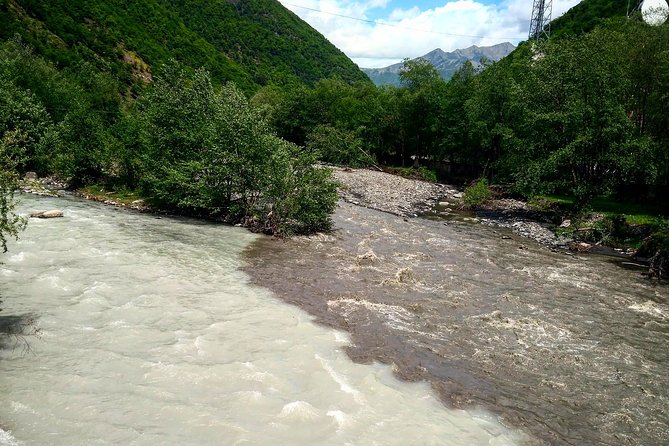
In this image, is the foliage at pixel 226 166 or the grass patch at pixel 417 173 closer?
the foliage at pixel 226 166

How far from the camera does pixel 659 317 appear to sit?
16438 millimetres

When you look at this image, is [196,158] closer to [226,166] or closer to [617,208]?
[226,166]

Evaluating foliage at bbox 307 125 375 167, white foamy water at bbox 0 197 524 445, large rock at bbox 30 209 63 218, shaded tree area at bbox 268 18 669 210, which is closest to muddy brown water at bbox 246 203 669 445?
white foamy water at bbox 0 197 524 445

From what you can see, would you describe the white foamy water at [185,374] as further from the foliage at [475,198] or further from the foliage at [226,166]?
the foliage at [475,198]

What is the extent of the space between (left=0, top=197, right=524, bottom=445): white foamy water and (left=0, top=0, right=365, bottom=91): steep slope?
6860 cm

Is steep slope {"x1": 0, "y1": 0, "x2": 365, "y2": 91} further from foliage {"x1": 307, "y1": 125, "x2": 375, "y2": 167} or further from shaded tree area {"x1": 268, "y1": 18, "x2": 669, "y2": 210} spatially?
shaded tree area {"x1": 268, "y1": 18, "x2": 669, "y2": 210}

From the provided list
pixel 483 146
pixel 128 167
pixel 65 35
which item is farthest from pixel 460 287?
pixel 65 35

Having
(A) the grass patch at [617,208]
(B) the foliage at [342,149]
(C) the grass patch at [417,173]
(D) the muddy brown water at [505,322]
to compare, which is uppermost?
(B) the foliage at [342,149]

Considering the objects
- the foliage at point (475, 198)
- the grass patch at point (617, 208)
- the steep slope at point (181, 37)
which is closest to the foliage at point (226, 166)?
the foliage at point (475, 198)

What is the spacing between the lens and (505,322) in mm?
15336

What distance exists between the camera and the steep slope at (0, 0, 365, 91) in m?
77.4

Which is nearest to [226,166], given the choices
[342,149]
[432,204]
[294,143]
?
[294,143]

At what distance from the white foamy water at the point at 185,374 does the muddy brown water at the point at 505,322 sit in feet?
3.52

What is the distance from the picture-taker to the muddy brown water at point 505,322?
10.8 metres
